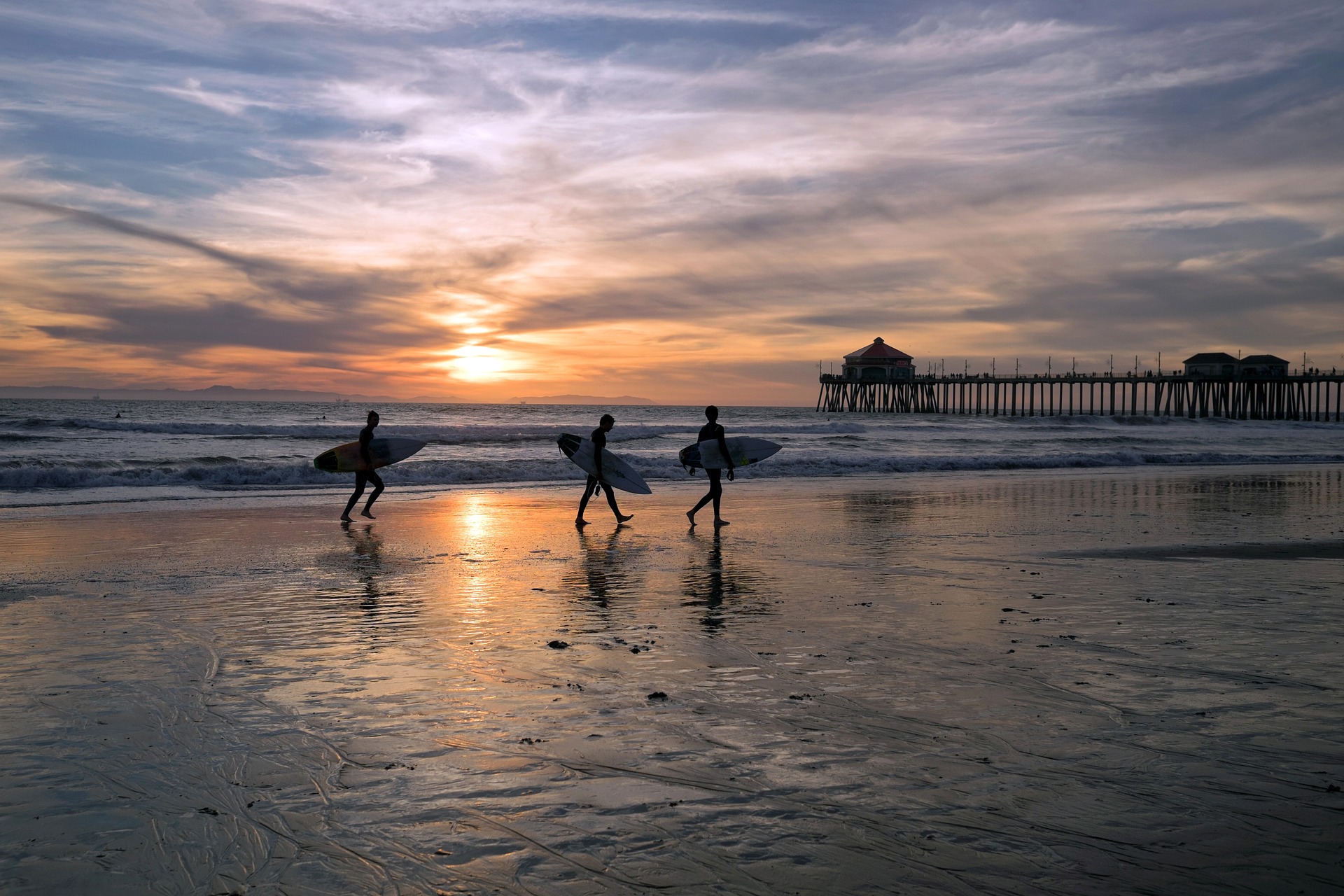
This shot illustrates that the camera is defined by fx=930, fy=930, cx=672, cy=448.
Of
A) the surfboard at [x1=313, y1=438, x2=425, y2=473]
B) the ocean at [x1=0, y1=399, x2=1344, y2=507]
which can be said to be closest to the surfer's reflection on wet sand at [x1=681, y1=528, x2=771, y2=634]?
the surfboard at [x1=313, y1=438, x2=425, y2=473]

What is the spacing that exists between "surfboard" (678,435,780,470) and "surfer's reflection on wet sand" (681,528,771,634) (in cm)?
292

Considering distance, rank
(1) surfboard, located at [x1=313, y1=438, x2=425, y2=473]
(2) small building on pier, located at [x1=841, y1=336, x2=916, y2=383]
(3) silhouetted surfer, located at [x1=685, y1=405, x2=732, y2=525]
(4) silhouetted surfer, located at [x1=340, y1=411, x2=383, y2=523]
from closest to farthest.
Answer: (3) silhouetted surfer, located at [x1=685, y1=405, x2=732, y2=525], (4) silhouetted surfer, located at [x1=340, y1=411, x2=383, y2=523], (1) surfboard, located at [x1=313, y1=438, x2=425, y2=473], (2) small building on pier, located at [x1=841, y1=336, x2=916, y2=383]

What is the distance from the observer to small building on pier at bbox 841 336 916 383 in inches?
4008

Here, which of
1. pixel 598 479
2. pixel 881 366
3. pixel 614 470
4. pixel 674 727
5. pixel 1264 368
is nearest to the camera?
pixel 674 727

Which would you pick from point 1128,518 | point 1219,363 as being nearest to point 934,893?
point 1128,518

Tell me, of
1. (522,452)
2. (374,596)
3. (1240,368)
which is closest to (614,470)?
(374,596)

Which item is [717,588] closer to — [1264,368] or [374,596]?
[374,596]

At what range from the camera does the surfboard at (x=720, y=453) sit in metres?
15.4

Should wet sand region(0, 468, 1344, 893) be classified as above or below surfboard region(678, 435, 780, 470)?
below

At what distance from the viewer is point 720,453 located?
50.1ft

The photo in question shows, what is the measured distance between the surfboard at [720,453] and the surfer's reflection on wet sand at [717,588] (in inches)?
115

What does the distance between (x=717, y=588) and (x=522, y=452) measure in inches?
1266

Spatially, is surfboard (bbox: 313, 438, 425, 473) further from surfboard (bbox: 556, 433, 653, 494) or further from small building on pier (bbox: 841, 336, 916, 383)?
small building on pier (bbox: 841, 336, 916, 383)

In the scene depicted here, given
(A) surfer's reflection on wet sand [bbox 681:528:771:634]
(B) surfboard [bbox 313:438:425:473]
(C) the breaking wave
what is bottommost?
(A) surfer's reflection on wet sand [bbox 681:528:771:634]
